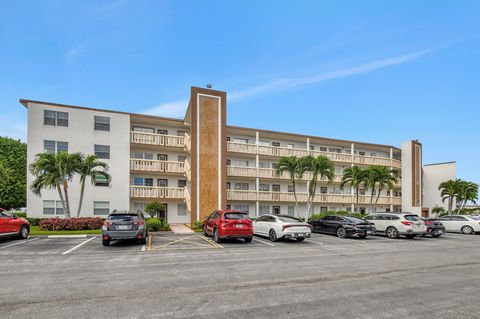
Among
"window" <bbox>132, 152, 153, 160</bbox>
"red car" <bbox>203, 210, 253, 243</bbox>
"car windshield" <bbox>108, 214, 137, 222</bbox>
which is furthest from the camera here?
"window" <bbox>132, 152, 153, 160</bbox>

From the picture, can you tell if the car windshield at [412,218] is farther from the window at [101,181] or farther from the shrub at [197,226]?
the window at [101,181]

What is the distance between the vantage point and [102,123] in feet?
86.3

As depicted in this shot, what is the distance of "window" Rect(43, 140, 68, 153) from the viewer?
24.5 m

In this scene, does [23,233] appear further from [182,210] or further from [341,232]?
[341,232]

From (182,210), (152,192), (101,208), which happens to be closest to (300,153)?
(182,210)

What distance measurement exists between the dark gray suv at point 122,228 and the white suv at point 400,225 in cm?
1567

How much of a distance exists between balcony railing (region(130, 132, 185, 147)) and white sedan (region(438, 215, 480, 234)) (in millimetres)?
24294

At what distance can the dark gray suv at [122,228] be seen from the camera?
13.7 meters

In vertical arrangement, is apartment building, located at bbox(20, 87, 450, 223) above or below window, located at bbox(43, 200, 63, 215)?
A: above

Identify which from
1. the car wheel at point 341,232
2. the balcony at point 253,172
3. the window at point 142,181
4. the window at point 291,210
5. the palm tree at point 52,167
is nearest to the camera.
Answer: the car wheel at point 341,232

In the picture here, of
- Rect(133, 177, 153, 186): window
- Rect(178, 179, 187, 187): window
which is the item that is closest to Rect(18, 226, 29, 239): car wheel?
Rect(133, 177, 153, 186): window

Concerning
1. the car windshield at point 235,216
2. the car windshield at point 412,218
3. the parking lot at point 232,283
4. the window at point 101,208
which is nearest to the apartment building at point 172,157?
the window at point 101,208

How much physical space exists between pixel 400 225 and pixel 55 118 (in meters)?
27.0

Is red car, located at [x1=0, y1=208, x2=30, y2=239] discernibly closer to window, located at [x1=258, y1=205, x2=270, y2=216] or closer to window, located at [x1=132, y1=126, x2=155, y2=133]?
window, located at [x1=132, y1=126, x2=155, y2=133]
